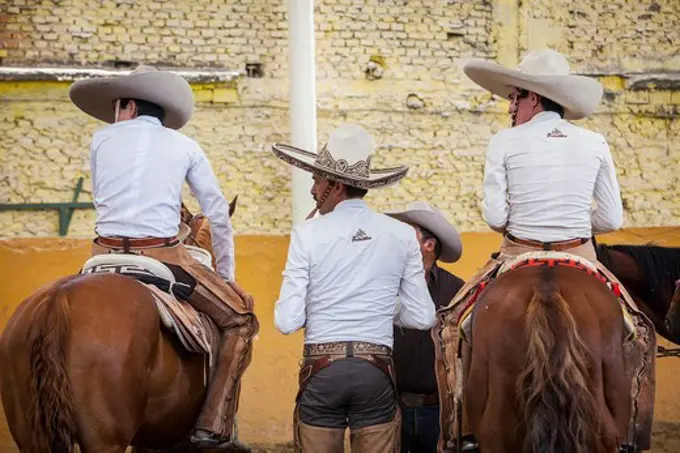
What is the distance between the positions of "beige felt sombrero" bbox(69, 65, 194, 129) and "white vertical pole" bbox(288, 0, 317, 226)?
377 centimetres

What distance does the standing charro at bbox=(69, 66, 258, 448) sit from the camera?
6.14m

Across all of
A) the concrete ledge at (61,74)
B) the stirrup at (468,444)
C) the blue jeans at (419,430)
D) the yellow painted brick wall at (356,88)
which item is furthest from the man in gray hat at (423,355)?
the concrete ledge at (61,74)

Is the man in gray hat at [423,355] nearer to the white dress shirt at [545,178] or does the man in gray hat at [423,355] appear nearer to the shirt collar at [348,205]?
the white dress shirt at [545,178]

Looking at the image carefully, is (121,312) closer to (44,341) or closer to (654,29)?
(44,341)

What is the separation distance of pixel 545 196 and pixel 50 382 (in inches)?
105

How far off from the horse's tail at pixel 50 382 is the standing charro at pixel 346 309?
1.02 metres

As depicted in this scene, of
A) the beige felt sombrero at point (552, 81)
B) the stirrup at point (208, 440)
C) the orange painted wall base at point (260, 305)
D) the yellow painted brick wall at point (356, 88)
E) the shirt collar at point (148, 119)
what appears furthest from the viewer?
the yellow painted brick wall at point (356, 88)

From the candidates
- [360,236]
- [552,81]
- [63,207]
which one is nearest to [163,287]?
[360,236]

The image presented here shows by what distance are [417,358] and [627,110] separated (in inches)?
224

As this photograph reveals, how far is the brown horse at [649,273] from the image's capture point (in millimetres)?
8023

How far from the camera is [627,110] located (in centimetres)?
1161

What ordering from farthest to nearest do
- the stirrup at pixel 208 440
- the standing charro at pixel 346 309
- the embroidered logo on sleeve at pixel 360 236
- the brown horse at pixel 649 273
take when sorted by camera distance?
1. the brown horse at pixel 649 273
2. the stirrup at pixel 208 440
3. the embroidered logo on sleeve at pixel 360 236
4. the standing charro at pixel 346 309

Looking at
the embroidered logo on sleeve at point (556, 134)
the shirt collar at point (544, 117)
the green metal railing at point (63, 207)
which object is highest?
the shirt collar at point (544, 117)

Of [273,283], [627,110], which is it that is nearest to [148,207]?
[273,283]
